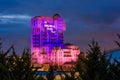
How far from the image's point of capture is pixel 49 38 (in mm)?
183625

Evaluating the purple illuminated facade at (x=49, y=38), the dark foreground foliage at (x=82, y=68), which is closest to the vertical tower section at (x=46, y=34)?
the purple illuminated facade at (x=49, y=38)

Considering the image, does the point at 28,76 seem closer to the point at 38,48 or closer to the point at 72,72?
the point at 72,72

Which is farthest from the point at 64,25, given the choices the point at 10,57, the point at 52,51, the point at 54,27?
the point at 10,57

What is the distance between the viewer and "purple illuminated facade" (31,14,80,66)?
172875 millimetres

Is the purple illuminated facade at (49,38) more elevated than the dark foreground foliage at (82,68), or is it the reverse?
the purple illuminated facade at (49,38)

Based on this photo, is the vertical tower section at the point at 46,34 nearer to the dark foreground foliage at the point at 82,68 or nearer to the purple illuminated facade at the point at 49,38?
the purple illuminated facade at the point at 49,38

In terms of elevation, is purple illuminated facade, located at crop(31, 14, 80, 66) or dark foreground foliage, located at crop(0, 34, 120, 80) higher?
purple illuminated facade, located at crop(31, 14, 80, 66)

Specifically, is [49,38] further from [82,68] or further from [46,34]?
[82,68]

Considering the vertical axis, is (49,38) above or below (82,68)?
above

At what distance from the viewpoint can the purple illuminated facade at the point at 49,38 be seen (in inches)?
6806

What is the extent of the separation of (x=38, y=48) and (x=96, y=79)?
167 m

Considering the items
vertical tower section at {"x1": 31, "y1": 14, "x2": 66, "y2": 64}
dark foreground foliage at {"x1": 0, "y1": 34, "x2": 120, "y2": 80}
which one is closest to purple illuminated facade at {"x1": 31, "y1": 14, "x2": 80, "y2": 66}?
vertical tower section at {"x1": 31, "y1": 14, "x2": 66, "y2": 64}

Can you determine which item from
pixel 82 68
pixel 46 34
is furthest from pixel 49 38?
pixel 82 68

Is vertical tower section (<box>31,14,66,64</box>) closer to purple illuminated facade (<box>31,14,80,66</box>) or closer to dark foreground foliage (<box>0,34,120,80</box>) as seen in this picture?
purple illuminated facade (<box>31,14,80,66</box>)
